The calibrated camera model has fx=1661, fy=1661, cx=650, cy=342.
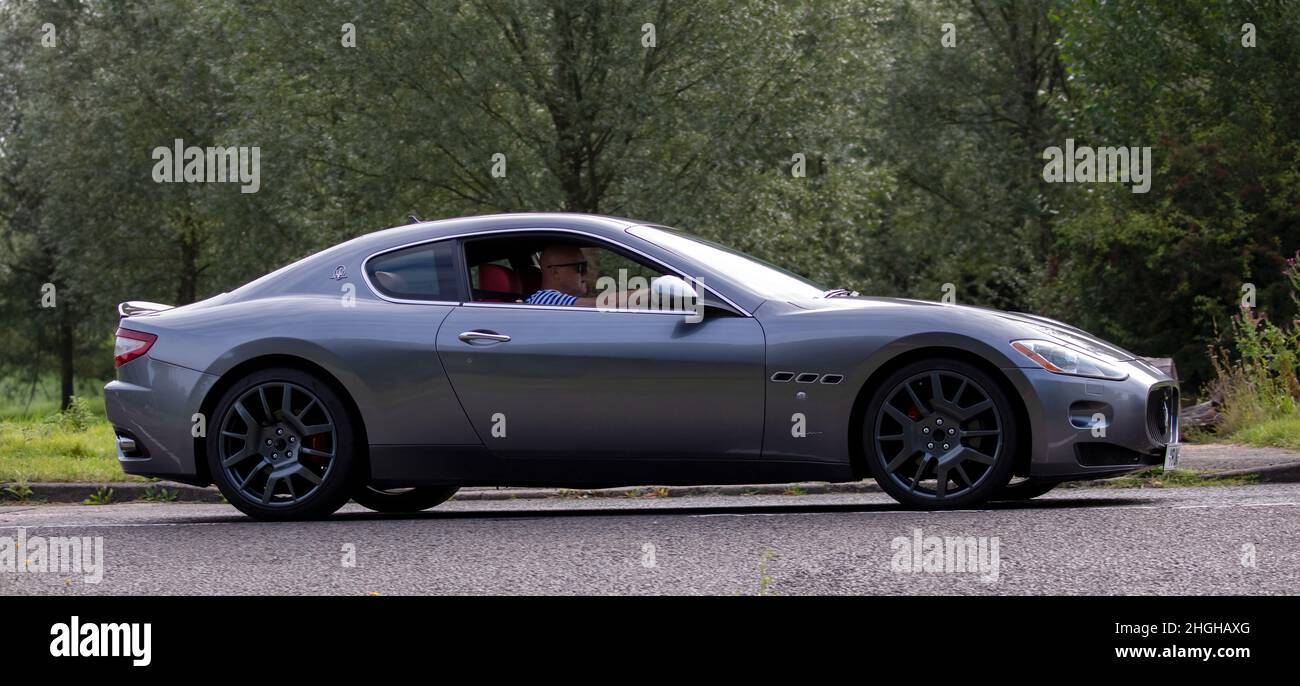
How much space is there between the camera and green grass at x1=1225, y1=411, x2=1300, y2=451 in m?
11.5

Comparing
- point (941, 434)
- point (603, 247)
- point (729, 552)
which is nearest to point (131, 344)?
point (603, 247)

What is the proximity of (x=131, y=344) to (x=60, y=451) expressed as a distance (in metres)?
5.70

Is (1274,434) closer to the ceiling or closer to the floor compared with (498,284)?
closer to the floor

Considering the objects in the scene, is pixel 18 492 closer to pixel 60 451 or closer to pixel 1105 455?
pixel 60 451

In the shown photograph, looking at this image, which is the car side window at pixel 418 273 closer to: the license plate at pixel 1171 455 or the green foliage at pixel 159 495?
the license plate at pixel 1171 455

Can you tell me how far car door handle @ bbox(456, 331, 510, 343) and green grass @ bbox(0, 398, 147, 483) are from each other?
180 inches

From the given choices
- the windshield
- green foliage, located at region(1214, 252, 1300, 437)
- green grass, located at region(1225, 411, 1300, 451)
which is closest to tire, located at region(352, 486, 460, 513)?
the windshield

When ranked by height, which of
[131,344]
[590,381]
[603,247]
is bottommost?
[590,381]

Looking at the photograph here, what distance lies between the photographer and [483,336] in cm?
780

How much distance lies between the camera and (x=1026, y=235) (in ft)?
132

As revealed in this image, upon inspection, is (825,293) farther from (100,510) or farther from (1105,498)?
(100,510)

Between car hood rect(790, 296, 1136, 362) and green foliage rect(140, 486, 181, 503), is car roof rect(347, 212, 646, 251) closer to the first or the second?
car hood rect(790, 296, 1136, 362)

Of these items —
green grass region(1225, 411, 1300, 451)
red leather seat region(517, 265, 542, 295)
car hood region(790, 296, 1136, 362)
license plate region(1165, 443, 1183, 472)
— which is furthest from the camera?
green grass region(1225, 411, 1300, 451)
